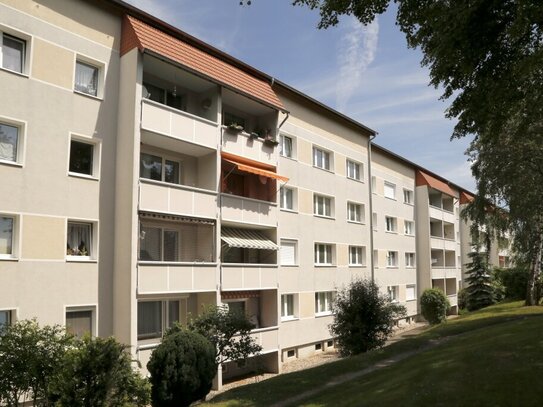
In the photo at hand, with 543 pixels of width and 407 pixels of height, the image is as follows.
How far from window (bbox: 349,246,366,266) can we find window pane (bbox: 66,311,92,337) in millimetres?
20049

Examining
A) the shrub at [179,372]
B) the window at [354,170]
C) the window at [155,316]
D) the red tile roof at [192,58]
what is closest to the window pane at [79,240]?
the window at [155,316]

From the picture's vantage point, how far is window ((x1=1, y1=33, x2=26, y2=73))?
15258mm

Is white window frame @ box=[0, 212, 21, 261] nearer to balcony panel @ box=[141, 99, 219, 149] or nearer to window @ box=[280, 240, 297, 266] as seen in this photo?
balcony panel @ box=[141, 99, 219, 149]

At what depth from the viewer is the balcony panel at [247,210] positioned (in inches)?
849

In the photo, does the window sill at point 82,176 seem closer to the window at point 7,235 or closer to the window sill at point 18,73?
the window at point 7,235

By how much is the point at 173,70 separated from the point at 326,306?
56.7 ft

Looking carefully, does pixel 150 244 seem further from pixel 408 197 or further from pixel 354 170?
pixel 408 197

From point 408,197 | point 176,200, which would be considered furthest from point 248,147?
point 408,197

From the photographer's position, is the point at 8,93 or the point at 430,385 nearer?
the point at 430,385

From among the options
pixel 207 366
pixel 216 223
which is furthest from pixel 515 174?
pixel 207 366

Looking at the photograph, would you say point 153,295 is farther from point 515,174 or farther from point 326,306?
point 515,174

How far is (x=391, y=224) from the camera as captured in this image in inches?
1610

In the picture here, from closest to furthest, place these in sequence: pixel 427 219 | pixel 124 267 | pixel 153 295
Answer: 1. pixel 124 267
2. pixel 153 295
3. pixel 427 219

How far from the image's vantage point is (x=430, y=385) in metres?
11.0
